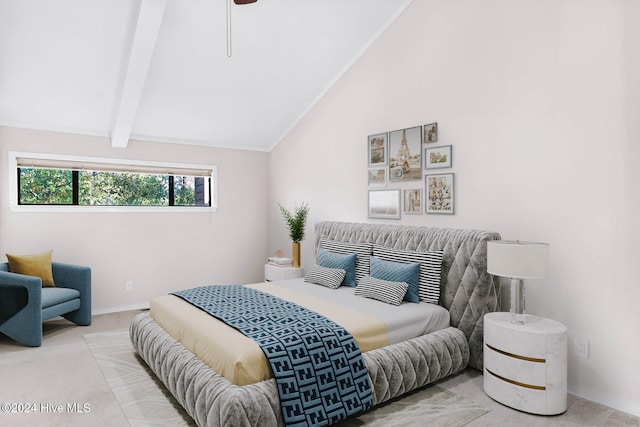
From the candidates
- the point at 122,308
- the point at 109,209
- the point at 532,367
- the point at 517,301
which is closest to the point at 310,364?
the point at 532,367

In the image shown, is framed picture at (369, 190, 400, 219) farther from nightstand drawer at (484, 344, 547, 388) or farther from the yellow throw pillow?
the yellow throw pillow

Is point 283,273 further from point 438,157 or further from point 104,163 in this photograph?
point 104,163

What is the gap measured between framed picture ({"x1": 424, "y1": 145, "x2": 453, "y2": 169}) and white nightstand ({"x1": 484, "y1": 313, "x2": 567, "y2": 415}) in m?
1.53

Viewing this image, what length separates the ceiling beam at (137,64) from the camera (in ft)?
10.4

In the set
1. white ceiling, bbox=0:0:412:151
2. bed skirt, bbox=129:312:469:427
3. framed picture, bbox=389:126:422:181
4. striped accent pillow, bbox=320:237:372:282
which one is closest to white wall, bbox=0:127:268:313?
white ceiling, bbox=0:0:412:151

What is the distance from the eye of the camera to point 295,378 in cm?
222

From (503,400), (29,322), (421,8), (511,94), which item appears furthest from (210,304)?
(421,8)

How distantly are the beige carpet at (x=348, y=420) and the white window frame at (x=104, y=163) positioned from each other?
2.21 metres

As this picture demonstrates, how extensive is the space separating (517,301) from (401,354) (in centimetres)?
100

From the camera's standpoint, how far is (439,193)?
12.1ft

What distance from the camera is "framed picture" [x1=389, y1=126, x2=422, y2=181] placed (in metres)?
3.84

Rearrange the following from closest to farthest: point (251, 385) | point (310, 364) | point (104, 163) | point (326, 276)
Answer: point (251, 385) → point (310, 364) → point (326, 276) → point (104, 163)

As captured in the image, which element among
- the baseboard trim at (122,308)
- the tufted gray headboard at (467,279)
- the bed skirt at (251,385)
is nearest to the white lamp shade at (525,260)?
the tufted gray headboard at (467,279)

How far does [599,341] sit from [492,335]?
718 mm
